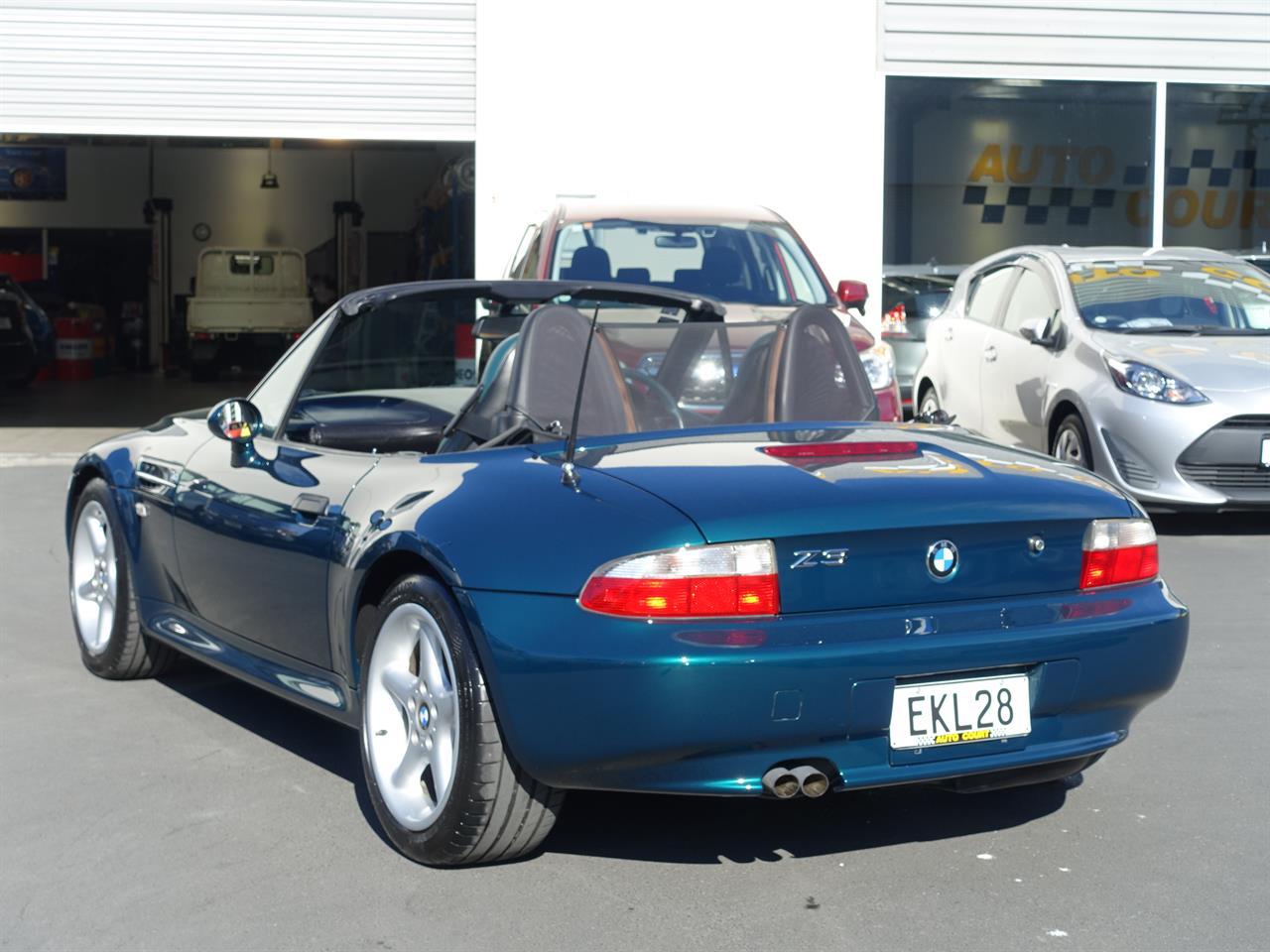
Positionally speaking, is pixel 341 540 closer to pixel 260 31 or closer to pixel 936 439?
pixel 936 439

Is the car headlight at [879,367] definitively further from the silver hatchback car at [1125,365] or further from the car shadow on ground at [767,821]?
the car shadow on ground at [767,821]

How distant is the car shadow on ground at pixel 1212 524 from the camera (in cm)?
902

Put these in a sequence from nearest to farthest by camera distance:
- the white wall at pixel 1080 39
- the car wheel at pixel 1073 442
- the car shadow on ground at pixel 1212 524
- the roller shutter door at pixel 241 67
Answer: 1. the car wheel at pixel 1073 442
2. the car shadow on ground at pixel 1212 524
3. the roller shutter door at pixel 241 67
4. the white wall at pixel 1080 39

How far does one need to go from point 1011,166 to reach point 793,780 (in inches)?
492

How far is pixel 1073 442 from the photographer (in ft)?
29.4

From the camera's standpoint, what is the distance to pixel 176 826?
4078 mm

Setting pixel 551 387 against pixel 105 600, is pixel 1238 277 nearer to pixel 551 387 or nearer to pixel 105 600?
pixel 551 387

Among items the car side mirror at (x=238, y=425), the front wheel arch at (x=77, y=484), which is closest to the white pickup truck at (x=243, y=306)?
the front wheel arch at (x=77, y=484)

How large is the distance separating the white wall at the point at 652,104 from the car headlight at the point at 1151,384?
6.03 m

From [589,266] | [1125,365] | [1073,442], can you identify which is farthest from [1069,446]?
[589,266]

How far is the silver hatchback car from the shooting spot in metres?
8.35

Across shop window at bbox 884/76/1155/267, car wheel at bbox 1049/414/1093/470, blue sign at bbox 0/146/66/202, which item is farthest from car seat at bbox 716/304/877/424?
blue sign at bbox 0/146/66/202

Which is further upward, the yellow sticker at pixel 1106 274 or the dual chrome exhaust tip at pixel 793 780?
the yellow sticker at pixel 1106 274

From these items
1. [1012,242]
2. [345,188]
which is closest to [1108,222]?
[1012,242]
